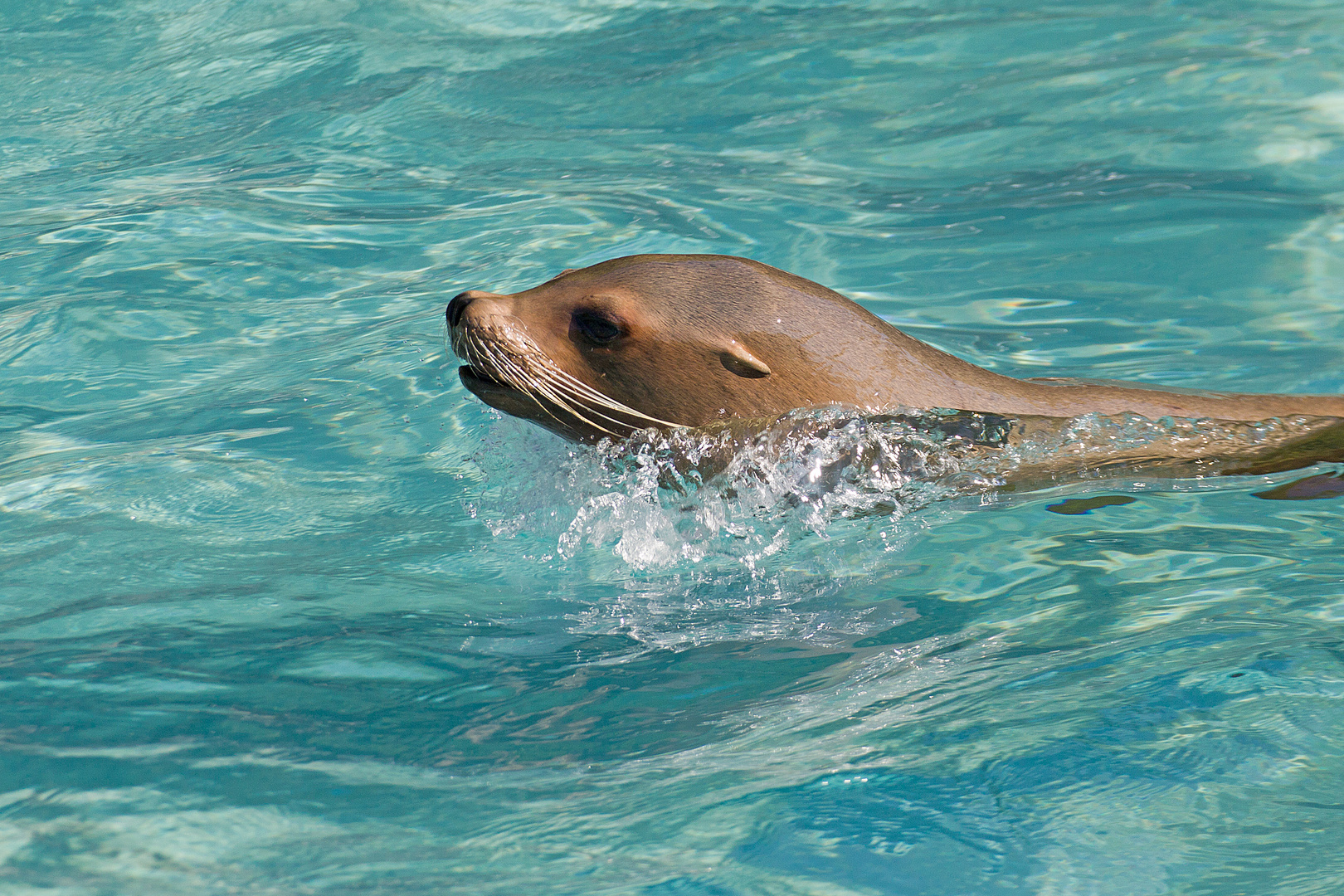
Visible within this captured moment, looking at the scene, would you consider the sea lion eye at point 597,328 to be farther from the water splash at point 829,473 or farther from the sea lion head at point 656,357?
the water splash at point 829,473

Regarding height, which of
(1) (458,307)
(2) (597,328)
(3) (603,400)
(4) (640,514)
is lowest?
(4) (640,514)

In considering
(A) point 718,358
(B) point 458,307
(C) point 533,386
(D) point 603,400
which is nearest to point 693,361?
(A) point 718,358

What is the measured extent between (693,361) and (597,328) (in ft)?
0.97

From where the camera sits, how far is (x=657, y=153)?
7625 millimetres

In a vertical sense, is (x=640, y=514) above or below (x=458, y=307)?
below

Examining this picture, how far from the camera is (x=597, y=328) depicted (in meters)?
4.04

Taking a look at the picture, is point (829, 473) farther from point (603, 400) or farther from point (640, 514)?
point (603, 400)

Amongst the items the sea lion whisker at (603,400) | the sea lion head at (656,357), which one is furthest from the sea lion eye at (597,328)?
the sea lion whisker at (603,400)

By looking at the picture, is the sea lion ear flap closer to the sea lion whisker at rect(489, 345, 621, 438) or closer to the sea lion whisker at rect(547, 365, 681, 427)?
the sea lion whisker at rect(547, 365, 681, 427)

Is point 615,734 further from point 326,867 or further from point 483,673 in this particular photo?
point 326,867

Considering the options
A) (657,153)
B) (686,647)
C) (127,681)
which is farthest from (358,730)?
(657,153)

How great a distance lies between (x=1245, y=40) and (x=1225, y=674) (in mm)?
6331

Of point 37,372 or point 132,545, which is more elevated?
point 37,372

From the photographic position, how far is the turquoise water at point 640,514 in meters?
2.52
